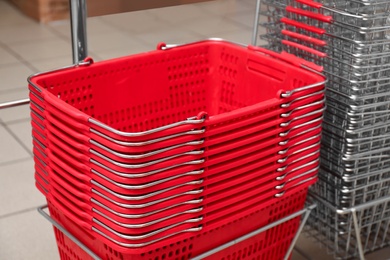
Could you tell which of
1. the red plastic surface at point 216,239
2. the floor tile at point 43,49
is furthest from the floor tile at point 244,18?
the red plastic surface at point 216,239

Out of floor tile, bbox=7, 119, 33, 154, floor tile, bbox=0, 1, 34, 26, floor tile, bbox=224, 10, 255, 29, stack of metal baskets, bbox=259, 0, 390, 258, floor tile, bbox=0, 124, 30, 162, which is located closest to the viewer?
stack of metal baskets, bbox=259, 0, 390, 258

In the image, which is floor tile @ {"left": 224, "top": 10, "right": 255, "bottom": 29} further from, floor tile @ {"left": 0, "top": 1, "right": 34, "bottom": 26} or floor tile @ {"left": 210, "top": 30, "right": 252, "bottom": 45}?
floor tile @ {"left": 0, "top": 1, "right": 34, "bottom": 26}

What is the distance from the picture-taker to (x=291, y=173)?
4.52 ft

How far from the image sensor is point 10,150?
94.2 inches

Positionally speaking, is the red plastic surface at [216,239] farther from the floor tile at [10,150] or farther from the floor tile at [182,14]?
the floor tile at [182,14]

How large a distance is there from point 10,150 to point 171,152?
1.40m

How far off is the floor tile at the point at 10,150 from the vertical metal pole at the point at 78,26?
838 mm

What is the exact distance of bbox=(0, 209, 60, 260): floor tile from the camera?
5.90 feet

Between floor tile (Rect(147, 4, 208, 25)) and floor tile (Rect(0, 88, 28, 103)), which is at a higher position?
floor tile (Rect(147, 4, 208, 25))

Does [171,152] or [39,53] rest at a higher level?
[171,152]

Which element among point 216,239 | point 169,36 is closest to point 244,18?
point 169,36

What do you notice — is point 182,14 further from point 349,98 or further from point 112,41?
point 349,98

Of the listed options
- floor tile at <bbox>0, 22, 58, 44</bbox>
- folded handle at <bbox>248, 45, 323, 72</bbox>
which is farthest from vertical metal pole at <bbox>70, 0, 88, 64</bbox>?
floor tile at <bbox>0, 22, 58, 44</bbox>

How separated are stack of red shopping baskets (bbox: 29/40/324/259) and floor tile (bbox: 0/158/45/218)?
64 cm
